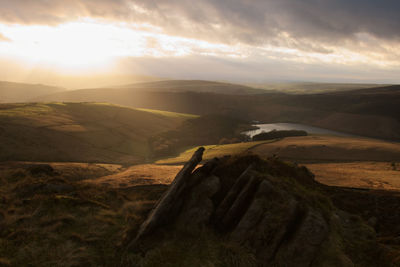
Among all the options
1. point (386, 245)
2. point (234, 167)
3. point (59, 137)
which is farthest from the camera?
point (59, 137)

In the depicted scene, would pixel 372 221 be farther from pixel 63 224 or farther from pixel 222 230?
pixel 63 224

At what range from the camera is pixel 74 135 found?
80.6 metres

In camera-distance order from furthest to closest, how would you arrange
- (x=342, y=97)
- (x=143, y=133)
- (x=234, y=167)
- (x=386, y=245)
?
(x=342, y=97) < (x=143, y=133) < (x=234, y=167) < (x=386, y=245)

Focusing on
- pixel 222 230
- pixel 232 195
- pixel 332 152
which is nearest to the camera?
pixel 222 230

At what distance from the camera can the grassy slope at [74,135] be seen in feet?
212

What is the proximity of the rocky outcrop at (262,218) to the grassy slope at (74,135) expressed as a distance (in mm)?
55524

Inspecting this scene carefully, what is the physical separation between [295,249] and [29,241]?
1683 centimetres

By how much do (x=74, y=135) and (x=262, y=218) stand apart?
265 feet

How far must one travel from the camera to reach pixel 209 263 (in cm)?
1358

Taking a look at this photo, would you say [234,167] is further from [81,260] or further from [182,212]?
[81,260]

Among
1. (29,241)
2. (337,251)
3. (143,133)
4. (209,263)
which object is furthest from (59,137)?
(337,251)

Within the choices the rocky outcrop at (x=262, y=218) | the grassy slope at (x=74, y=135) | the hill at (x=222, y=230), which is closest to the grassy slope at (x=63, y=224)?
the hill at (x=222, y=230)

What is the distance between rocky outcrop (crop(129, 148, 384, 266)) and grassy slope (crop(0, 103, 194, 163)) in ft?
182

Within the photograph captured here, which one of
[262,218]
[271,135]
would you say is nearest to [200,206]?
[262,218]
